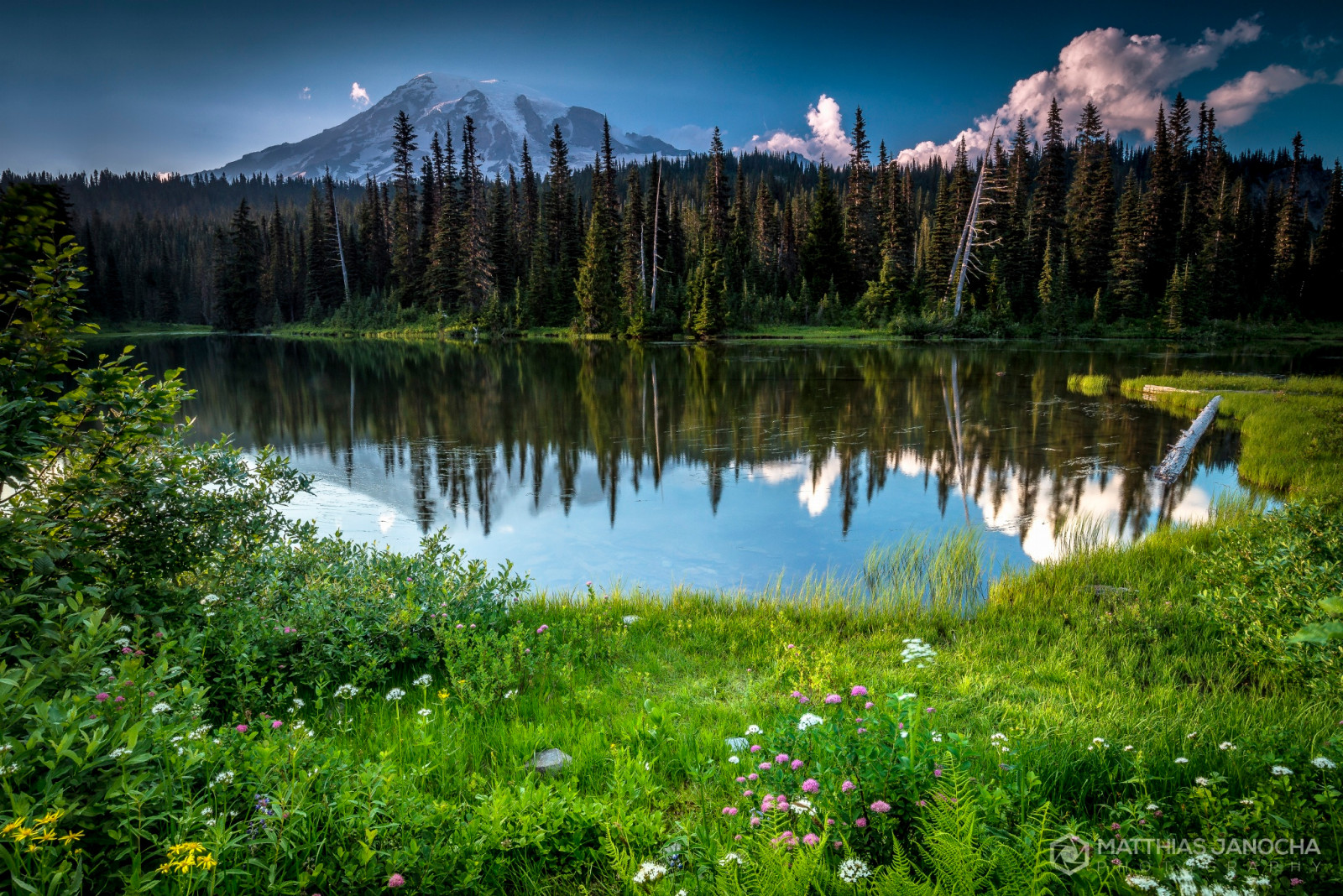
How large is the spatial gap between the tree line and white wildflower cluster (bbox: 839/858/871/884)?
51.7 metres

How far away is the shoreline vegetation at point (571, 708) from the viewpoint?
102 inches

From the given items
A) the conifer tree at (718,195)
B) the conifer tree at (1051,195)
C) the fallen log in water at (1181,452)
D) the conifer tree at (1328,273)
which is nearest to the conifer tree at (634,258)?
the conifer tree at (718,195)

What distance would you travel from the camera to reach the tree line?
5791 centimetres

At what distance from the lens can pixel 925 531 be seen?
10250 mm

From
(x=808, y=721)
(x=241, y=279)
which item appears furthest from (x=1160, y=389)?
(x=241, y=279)

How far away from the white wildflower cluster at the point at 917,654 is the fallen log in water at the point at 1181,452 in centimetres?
1046

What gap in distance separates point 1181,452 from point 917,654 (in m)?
12.7

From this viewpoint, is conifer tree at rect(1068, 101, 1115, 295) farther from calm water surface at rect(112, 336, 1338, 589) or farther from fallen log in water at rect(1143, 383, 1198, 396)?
fallen log in water at rect(1143, 383, 1198, 396)

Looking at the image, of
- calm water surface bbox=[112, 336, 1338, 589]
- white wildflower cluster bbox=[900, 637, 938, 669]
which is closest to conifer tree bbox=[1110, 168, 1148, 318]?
calm water surface bbox=[112, 336, 1338, 589]

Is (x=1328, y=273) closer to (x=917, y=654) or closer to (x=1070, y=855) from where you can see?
(x=917, y=654)

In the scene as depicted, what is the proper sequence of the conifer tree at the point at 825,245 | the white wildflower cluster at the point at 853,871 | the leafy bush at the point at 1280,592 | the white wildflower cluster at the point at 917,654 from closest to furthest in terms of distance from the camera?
the white wildflower cluster at the point at 853,871 < the leafy bush at the point at 1280,592 < the white wildflower cluster at the point at 917,654 < the conifer tree at the point at 825,245

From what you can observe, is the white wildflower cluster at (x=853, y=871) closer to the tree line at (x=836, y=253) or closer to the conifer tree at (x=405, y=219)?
the tree line at (x=836, y=253)

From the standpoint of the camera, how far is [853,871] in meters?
2.56

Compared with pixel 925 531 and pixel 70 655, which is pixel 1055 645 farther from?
pixel 70 655
